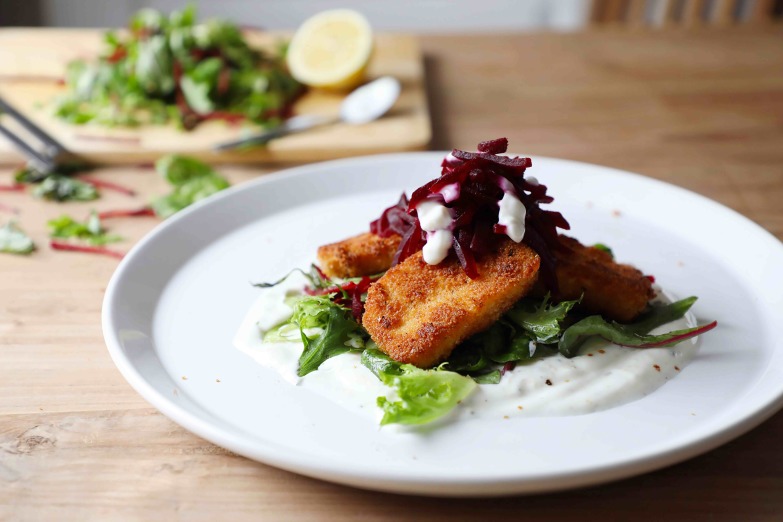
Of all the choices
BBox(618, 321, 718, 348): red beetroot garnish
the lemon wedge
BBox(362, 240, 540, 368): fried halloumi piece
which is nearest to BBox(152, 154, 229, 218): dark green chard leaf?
the lemon wedge

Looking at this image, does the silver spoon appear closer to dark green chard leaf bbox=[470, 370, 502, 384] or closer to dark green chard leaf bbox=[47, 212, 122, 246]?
dark green chard leaf bbox=[47, 212, 122, 246]

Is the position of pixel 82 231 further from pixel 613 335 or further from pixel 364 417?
pixel 613 335

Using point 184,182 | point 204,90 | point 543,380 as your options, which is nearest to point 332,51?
point 204,90

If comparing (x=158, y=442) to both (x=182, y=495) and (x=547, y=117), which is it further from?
(x=547, y=117)

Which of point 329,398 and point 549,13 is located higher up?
point 329,398

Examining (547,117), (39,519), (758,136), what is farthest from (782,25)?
(39,519)
